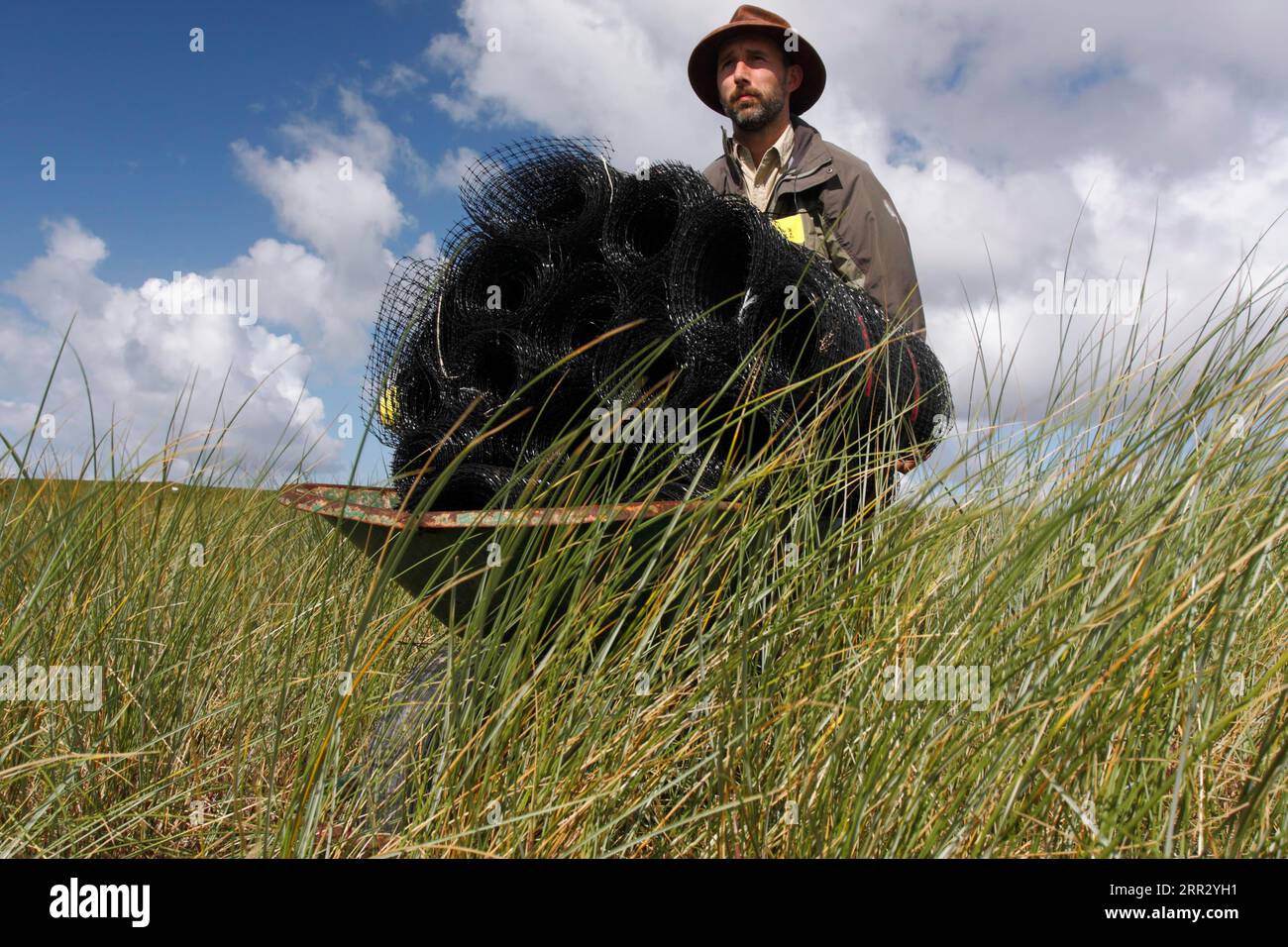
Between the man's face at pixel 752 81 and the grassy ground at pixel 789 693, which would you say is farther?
the man's face at pixel 752 81

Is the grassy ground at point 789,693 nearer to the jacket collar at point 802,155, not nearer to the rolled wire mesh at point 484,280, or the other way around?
the rolled wire mesh at point 484,280

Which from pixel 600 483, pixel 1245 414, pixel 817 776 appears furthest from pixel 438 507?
pixel 1245 414

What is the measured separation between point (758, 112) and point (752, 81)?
0.15 m

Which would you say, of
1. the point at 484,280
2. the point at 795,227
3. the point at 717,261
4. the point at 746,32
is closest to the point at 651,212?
the point at 717,261

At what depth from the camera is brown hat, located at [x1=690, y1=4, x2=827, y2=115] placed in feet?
12.7

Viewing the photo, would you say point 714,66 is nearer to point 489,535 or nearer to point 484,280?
point 484,280

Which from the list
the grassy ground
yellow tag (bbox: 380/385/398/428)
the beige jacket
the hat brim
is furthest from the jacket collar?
yellow tag (bbox: 380/385/398/428)

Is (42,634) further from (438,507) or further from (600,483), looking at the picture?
(600,483)

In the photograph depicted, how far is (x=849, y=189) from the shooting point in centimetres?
343

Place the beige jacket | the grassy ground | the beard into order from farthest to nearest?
1. the beard
2. the beige jacket
3. the grassy ground

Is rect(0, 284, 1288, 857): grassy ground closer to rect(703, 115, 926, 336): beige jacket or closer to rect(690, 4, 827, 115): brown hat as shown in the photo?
rect(703, 115, 926, 336): beige jacket

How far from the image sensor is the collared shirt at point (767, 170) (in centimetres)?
364

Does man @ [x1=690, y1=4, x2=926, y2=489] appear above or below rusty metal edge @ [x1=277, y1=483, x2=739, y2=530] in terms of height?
above

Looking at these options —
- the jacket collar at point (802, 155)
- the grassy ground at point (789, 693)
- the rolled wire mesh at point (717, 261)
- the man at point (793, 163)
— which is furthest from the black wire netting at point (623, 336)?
the jacket collar at point (802, 155)
